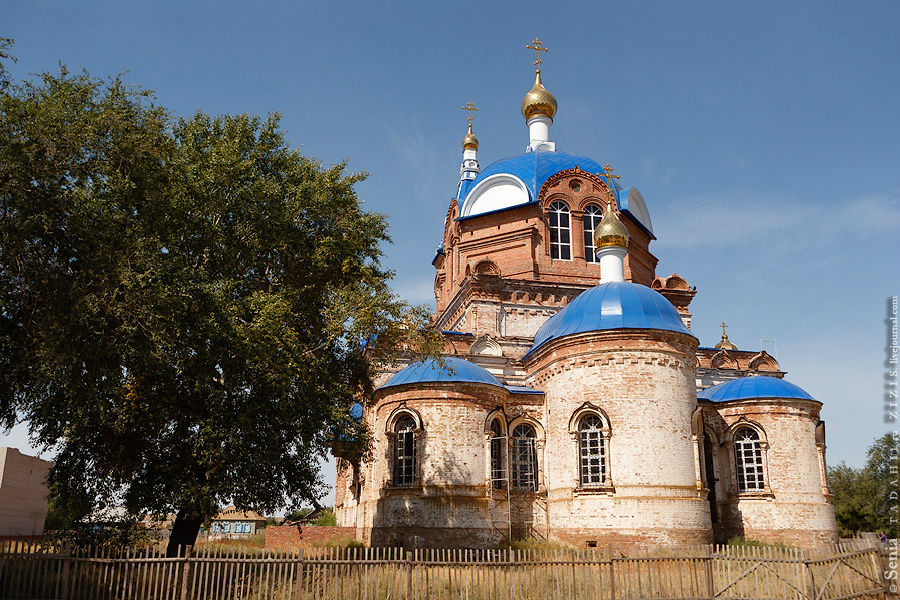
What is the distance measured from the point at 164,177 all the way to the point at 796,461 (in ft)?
56.3

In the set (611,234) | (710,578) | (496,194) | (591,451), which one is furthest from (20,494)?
(710,578)

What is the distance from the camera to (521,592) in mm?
11523

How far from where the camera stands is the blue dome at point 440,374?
17.8 metres

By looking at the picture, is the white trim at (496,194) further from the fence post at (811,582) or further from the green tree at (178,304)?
the fence post at (811,582)

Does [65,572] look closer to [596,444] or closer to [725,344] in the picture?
[596,444]

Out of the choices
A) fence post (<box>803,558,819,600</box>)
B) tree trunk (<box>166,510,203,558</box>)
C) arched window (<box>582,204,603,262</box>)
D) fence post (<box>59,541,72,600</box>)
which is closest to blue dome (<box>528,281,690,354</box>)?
arched window (<box>582,204,603,262</box>)

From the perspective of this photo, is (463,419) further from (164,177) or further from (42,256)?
(42,256)

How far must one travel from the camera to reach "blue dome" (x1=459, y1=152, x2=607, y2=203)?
25047 mm

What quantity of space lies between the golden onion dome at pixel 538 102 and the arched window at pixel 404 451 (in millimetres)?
16162

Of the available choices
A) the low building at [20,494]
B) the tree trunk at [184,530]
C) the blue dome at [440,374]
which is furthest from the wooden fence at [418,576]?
the low building at [20,494]

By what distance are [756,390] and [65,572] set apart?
17.0 metres

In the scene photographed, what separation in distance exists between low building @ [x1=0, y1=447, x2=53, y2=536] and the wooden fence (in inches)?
602

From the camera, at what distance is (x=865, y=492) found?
3503cm

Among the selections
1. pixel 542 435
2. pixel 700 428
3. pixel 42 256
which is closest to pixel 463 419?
pixel 542 435
